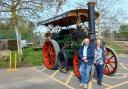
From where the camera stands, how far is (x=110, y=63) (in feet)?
37.2

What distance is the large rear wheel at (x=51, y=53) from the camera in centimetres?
1227

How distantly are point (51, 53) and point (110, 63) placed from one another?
2901 millimetres

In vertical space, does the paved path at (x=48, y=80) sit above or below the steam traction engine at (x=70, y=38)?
below

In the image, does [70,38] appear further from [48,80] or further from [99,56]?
[99,56]

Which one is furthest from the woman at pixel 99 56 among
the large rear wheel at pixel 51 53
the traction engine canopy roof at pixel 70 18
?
the large rear wheel at pixel 51 53

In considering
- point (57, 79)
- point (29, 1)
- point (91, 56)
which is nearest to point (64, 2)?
point (29, 1)

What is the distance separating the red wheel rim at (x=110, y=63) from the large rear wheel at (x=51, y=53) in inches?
81.9

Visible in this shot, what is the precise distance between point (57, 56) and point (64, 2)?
8750 mm

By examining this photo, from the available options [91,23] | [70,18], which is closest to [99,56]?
[91,23]

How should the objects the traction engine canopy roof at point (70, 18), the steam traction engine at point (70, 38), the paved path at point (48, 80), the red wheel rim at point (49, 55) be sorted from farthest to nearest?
the red wheel rim at point (49, 55)
the traction engine canopy roof at point (70, 18)
the steam traction engine at point (70, 38)
the paved path at point (48, 80)

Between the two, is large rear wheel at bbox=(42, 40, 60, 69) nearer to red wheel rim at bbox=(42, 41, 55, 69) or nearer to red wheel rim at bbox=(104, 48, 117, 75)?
red wheel rim at bbox=(42, 41, 55, 69)

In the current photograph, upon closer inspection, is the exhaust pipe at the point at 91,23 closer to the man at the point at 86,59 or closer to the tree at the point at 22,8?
the man at the point at 86,59

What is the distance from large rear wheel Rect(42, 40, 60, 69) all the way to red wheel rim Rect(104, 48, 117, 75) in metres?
2.08

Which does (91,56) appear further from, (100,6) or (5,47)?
(5,47)
